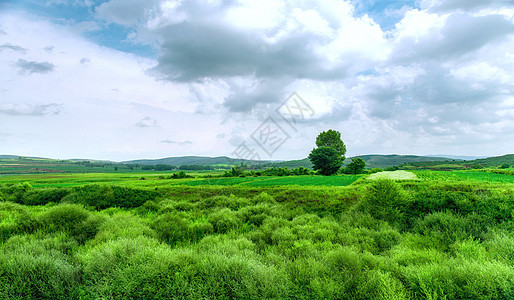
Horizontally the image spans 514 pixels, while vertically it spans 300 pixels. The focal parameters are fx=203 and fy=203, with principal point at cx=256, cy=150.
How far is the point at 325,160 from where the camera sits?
185 feet

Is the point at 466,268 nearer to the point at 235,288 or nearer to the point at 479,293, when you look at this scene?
the point at 479,293

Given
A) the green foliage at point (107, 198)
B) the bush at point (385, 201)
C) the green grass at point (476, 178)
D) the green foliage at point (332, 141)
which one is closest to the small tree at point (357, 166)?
the green foliage at point (332, 141)

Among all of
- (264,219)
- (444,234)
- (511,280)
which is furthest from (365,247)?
(264,219)

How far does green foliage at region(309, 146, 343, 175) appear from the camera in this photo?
56.4 meters

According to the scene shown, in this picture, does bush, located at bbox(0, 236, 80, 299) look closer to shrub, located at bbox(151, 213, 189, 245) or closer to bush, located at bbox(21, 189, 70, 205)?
shrub, located at bbox(151, 213, 189, 245)

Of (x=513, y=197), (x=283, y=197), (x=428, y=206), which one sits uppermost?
(x=513, y=197)

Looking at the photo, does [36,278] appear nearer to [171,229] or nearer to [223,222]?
[171,229]

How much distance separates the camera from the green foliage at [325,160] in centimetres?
5639

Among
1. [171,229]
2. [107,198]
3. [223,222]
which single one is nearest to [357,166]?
[223,222]

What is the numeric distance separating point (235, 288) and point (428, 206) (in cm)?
1158

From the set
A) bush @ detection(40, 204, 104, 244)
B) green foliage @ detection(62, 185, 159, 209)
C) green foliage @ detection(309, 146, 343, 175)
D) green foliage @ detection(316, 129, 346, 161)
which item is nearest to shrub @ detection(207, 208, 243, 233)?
bush @ detection(40, 204, 104, 244)

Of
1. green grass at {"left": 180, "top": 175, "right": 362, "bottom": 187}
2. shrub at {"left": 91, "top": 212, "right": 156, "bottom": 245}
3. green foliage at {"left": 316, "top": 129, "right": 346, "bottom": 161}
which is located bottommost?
green grass at {"left": 180, "top": 175, "right": 362, "bottom": 187}

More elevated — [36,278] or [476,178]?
[36,278]

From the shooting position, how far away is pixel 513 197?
9.77 metres
